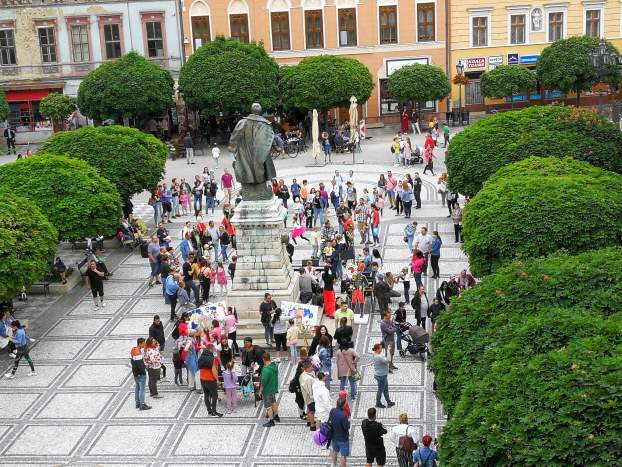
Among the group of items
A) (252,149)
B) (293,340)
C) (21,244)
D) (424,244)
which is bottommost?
(293,340)

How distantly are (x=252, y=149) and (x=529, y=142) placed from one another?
27.2 ft

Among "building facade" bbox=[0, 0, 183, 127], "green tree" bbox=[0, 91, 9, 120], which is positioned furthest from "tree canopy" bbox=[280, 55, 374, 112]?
"green tree" bbox=[0, 91, 9, 120]

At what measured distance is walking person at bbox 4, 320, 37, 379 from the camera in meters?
22.2

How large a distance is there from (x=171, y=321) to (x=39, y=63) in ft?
111

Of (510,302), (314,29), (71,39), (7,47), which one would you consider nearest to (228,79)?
(314,29)

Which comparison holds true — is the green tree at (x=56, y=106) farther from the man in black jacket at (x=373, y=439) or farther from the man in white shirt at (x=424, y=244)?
the man in black jacket at (x=373, y=439)

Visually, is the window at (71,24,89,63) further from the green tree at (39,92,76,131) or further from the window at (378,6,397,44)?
the window at (378,6,397,44)

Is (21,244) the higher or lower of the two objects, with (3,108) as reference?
lower

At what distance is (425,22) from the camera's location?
55781mm

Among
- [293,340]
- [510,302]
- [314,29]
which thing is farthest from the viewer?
[314,29]

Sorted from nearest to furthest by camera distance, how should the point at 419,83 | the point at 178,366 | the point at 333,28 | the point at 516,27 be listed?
the point at 178,366
the point at 419,83
the point at 333,28
the point at 516,27

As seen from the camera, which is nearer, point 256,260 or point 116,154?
point 256,260

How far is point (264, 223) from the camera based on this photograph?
23750 mm

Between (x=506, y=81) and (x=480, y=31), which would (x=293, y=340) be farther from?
(x=480, y=31)
